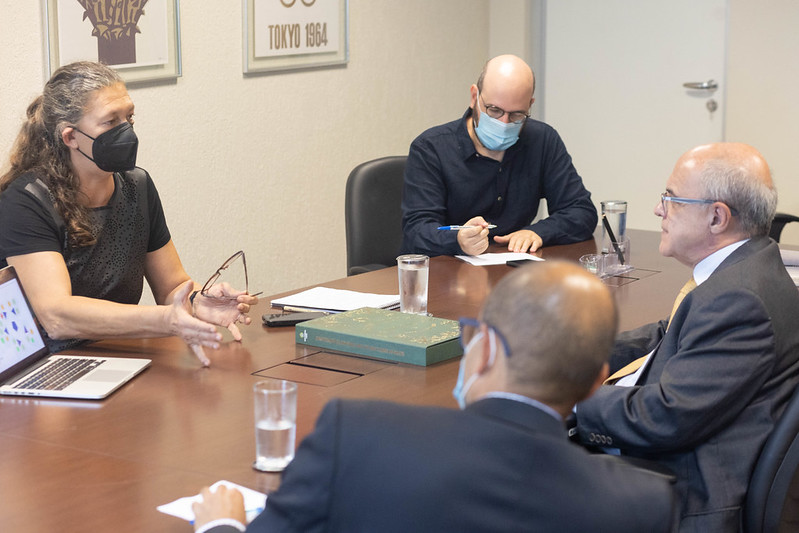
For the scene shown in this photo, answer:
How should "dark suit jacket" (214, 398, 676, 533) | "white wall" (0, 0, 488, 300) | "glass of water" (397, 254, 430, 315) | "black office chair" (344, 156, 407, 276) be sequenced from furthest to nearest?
"white wall" (0, 0, 488, 300), "black office chair" (344, 156, 407, 276), "glass of water" (397, 254, 430, 315), "dark suit jacket" (214, 398, 676, 533)

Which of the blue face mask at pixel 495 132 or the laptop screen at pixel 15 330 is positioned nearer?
the laptop screen at pixel 15 330

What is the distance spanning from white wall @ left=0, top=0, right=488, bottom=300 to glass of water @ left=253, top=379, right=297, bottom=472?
7.30ft

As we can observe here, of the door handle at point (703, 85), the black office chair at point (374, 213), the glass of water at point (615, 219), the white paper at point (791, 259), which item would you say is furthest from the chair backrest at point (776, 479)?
the door handle at point (703, 85)

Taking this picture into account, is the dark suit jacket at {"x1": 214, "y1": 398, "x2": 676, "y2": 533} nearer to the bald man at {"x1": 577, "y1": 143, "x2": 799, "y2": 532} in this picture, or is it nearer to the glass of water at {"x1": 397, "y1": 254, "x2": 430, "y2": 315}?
the bald man at {"x1": 577, "y1": 143, "x2": 799, "y2": 532}

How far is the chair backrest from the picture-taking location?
1.76 metres

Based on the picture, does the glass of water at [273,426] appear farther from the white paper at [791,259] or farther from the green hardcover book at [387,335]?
the white paper at [791,259]

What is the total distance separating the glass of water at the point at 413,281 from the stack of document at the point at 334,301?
87 mm

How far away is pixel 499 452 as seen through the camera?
1029 millimetres

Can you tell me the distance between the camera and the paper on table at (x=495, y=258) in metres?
3.03

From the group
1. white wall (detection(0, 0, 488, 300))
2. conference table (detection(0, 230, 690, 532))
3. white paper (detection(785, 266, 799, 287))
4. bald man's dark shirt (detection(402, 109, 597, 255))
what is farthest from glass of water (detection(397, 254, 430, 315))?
white wall (detection(0, 0, 488, 300))

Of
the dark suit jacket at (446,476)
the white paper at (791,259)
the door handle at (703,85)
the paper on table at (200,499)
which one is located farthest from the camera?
the door handle at (703,85)

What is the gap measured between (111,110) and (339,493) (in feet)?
5.59

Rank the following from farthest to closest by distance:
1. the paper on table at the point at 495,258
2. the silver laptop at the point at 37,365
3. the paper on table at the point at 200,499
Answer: the paper on table at the point at 495,258, the silver laptop at the point at 37,365, the paper on table at the point at 200,499

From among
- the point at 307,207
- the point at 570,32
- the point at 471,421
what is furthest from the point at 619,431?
the point at 570,32
